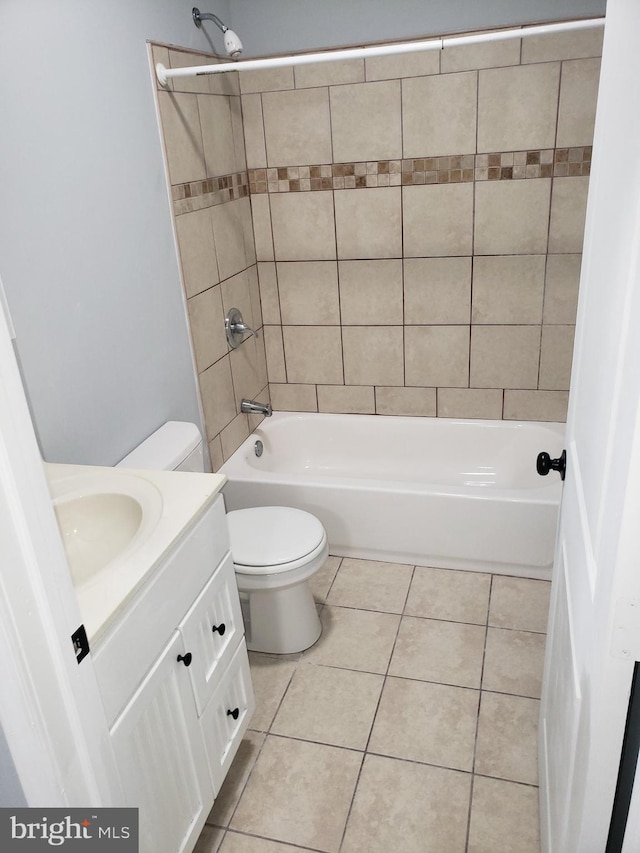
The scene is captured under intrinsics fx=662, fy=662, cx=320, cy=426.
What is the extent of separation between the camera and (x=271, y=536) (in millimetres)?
2191

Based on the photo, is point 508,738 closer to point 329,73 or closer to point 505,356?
point 505,356

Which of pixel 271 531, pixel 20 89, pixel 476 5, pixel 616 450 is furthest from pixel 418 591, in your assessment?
pixel 476 5

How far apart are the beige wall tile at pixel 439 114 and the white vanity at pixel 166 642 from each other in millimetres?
1872

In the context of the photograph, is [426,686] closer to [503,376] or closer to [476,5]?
[503,376]

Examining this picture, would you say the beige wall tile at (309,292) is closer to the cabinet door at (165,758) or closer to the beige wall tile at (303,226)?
the beige wall tile at (303,226)

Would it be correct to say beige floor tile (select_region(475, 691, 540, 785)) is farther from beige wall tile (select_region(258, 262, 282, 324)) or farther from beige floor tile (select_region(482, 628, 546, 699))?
beige wall tile (select_region(258, 262, 282, 324))

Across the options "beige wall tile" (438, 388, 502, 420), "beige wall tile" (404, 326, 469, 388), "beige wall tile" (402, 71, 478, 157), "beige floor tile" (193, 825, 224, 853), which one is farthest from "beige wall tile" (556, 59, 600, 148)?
"beige floor tile" (193, 825, 224, 853)

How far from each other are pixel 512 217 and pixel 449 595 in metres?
1.56

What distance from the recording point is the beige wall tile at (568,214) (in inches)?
105

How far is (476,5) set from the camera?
249cm

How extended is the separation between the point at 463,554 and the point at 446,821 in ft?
3.57

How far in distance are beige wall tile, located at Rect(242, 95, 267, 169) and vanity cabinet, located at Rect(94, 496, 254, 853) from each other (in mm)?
1926

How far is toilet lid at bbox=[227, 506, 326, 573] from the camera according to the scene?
209 centimetres

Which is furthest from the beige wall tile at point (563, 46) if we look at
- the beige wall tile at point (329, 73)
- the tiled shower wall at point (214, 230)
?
the tiled shower wall at point (214, 230)
